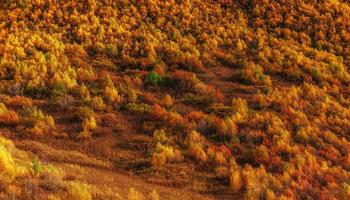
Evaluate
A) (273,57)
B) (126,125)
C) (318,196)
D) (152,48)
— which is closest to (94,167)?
(126,125)

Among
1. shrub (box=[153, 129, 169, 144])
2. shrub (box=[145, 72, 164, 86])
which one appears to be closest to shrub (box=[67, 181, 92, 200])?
shrub (box=[153, 129, 169, 144])

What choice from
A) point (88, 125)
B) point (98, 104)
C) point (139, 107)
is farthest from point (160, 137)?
point (98, 104)

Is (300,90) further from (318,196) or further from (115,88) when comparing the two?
(318,196)

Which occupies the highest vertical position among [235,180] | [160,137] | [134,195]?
[134,195]

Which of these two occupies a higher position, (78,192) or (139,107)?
(78,192)

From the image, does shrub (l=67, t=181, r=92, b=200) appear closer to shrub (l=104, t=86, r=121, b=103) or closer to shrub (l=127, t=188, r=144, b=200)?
shrub (l=127, t=188, r=144, b=200)

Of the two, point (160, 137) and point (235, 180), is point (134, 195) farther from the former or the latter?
point (160, 137)
